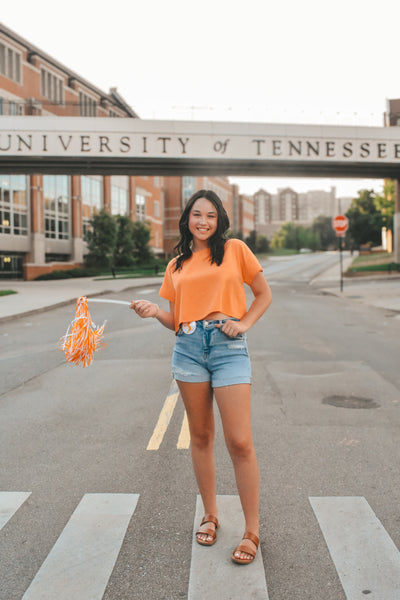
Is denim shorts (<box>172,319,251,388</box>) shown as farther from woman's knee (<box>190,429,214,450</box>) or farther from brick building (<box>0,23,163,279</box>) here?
brick building (<box>0,23,163,279</box>)

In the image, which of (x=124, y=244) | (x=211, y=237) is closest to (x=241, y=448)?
(x=211, y=237)

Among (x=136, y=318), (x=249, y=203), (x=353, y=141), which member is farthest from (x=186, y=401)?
(x=249, y=203)

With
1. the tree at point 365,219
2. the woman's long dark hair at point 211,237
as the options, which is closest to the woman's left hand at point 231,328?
the woman's long dark hair at point 211,237

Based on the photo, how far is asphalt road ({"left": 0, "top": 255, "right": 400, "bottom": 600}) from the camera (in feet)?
9.57

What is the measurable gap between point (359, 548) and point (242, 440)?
94 centimetres

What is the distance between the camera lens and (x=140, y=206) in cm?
6862

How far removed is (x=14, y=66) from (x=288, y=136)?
26112 mm

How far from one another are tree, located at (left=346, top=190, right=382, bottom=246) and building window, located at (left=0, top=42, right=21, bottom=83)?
4688cm

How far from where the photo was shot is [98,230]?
47562 millimetres

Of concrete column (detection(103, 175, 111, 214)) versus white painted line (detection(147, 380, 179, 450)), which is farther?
concrete column (detection(103, 175, 111, 214))

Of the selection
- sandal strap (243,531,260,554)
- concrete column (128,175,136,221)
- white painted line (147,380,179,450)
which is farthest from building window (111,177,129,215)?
sandal strap (243,531,260,554)

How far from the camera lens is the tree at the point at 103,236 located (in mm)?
47094

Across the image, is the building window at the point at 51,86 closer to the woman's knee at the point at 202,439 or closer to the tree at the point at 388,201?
the tree at the point at 388,201

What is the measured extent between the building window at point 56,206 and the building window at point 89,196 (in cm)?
276
